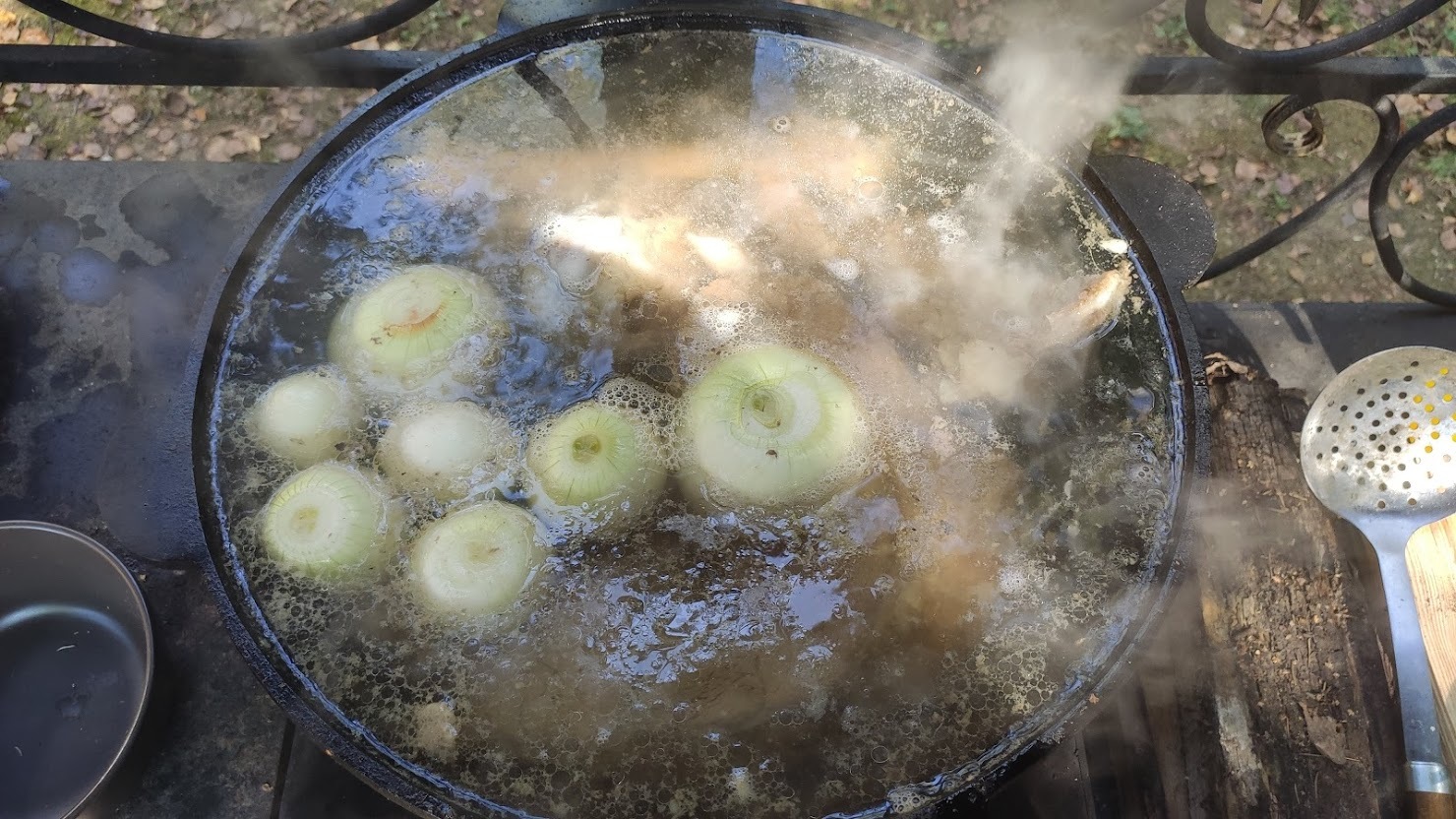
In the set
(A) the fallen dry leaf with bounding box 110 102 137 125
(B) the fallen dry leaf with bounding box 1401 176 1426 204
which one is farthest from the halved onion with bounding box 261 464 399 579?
(B) the fallen dry leaf with bounding box 1401 176 1426 204

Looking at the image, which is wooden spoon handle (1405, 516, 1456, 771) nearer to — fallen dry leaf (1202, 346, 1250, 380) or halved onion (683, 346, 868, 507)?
fallen dry leaf (1202, 346, 1250, 380)

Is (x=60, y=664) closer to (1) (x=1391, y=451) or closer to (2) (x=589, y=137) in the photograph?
(2) (x=589, y=137)

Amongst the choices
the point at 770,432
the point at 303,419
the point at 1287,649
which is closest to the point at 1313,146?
the point at 1287,649

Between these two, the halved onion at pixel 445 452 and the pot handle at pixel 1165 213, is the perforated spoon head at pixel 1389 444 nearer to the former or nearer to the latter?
the pot handle at pixel 1165 213

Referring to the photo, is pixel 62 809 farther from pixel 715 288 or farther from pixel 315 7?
pixel 315 7

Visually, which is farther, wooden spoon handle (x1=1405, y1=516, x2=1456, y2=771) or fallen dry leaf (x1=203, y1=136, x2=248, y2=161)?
fallen dry leaf (x1=203, y1=136, x2=248, y2=161)

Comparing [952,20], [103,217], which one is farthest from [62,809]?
[952,20]
